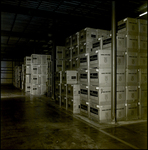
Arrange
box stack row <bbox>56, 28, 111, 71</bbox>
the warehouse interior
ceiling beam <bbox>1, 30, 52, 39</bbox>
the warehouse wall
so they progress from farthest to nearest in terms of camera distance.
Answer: the warehouse wall → ceiling beam <bbox>1, 30, 52, 39</bbox> → box stack row <bbox>56, 28, 111, 71</bbox> → the warehouse interior

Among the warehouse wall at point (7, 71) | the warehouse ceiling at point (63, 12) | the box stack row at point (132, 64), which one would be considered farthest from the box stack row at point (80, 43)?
the warehouse wall at point (7, 71)

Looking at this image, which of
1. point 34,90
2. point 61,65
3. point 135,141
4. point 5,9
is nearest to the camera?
point 135,141

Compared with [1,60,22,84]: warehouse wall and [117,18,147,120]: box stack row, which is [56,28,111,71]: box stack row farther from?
[1,60,22,84]: warehouse wall

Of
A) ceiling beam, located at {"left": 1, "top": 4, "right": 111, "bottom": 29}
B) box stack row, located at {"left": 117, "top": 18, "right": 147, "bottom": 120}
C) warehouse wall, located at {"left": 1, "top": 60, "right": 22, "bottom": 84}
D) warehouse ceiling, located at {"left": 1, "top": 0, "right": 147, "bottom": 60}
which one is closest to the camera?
box stack row, located at {"left": 117, "top": 18, "right": 147, "bottom": 120}

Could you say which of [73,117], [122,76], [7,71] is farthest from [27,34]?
[7,71]

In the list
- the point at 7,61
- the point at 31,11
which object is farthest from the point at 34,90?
the point at 7,61

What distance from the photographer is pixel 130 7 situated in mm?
8312

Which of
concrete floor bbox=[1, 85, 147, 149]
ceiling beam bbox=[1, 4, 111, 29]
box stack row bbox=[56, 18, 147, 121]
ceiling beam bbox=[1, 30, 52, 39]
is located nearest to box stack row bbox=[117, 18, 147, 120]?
box stack row bbox=[56, 18, 147, 121]

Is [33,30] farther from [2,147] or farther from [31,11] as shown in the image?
[2,147]

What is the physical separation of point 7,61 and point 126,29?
89.3 feet

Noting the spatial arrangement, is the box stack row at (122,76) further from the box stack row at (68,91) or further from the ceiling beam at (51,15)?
the ceiling beam at (51,15)

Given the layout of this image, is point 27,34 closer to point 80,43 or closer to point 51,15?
point 51,15

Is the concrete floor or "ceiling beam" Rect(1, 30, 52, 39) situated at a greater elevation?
"ceiling beam" Rect(1, 30, 52, 39)

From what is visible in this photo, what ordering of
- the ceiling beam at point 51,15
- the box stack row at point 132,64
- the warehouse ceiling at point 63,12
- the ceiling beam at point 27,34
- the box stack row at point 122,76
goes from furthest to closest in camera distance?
the ceiling beam at point 27,34 → the warehouse ceiling at point 63,12 → the ceiling beam at point 51,15 → the box stack row at point 132,64 → the box stack row at point 122,76
